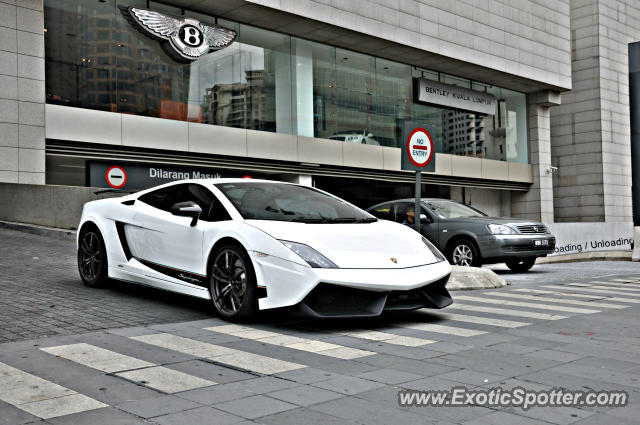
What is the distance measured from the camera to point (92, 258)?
25.2 feet

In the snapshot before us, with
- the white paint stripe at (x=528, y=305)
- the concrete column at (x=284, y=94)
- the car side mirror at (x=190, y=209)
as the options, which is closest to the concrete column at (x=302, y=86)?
the concrete column at (x=284, y=94)

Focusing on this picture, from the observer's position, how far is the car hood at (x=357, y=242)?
5.50 m

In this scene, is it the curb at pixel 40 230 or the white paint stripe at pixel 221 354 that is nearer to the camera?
the white paint stripe at pixel 221 354

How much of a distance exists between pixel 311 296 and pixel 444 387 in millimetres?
1778

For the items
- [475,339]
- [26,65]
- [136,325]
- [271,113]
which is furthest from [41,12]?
[475,339]

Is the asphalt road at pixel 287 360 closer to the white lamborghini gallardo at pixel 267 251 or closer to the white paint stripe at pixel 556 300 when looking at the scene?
the white paint stripe at pixel 556 300

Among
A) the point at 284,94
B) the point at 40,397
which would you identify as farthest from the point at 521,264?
the point at 284,94

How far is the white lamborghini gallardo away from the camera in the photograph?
537cm

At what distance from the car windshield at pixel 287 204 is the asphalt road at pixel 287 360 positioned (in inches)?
38.8

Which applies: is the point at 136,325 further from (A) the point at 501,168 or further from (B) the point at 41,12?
(A) the point at 501,168

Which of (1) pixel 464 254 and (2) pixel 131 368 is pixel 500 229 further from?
(2) pixel 131 368

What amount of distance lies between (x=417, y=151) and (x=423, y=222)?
9.35ft

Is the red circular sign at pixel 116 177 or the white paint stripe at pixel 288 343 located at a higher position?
the red circular sign at pixel 116 177

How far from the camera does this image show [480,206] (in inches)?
1334
